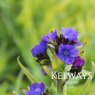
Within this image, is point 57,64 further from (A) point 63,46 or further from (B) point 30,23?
(B) point 30,23

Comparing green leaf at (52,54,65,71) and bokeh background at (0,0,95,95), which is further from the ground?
green leaf at (52,54,65,71)

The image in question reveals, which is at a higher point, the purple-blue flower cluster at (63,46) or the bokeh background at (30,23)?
the purple-blue flower cluster at (63,46)

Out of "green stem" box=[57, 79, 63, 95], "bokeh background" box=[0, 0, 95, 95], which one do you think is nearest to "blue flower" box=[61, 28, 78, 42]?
"green stem" box=[57, 79, 63, 95]

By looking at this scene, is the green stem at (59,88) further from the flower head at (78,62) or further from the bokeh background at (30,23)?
the bokeh background at (30,23)

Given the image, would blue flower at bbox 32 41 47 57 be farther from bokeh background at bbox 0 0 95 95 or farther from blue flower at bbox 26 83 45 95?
bokeh background at bbox 0 0 95 95

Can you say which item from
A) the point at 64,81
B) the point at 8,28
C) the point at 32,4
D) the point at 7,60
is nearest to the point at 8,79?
the point at 7,60

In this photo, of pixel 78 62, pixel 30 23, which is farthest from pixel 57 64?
pixel 30 23

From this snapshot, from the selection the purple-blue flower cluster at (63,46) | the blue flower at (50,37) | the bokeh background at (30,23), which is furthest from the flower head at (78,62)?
the bokeh background at (30,23)
